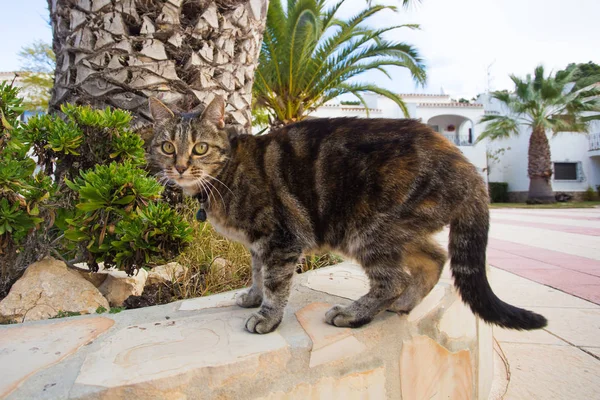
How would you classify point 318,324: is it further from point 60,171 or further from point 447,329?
point 60,171

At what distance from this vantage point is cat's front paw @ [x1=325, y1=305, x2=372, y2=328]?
1.70 m

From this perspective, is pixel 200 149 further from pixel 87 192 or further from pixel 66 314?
pixel 66 314

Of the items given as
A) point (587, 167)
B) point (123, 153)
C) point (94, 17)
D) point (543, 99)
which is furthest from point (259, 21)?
point (587, 167)

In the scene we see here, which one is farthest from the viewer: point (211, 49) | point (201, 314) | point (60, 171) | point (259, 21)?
point (259, 21)

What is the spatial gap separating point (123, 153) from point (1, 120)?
572 millimetres

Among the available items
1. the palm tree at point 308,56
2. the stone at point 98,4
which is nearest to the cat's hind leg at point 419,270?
the stone at point 98,4

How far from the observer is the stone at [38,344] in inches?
48.1

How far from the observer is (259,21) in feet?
11.9

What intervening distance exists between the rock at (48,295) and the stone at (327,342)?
4.05 feet

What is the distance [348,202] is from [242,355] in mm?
857

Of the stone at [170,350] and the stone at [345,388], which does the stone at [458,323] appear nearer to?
the stone at [345,388]

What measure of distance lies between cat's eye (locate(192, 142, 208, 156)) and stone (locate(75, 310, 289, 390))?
0.82m

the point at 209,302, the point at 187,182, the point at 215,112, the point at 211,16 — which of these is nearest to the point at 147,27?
the point at 211,16

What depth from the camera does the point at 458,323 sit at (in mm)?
1980
